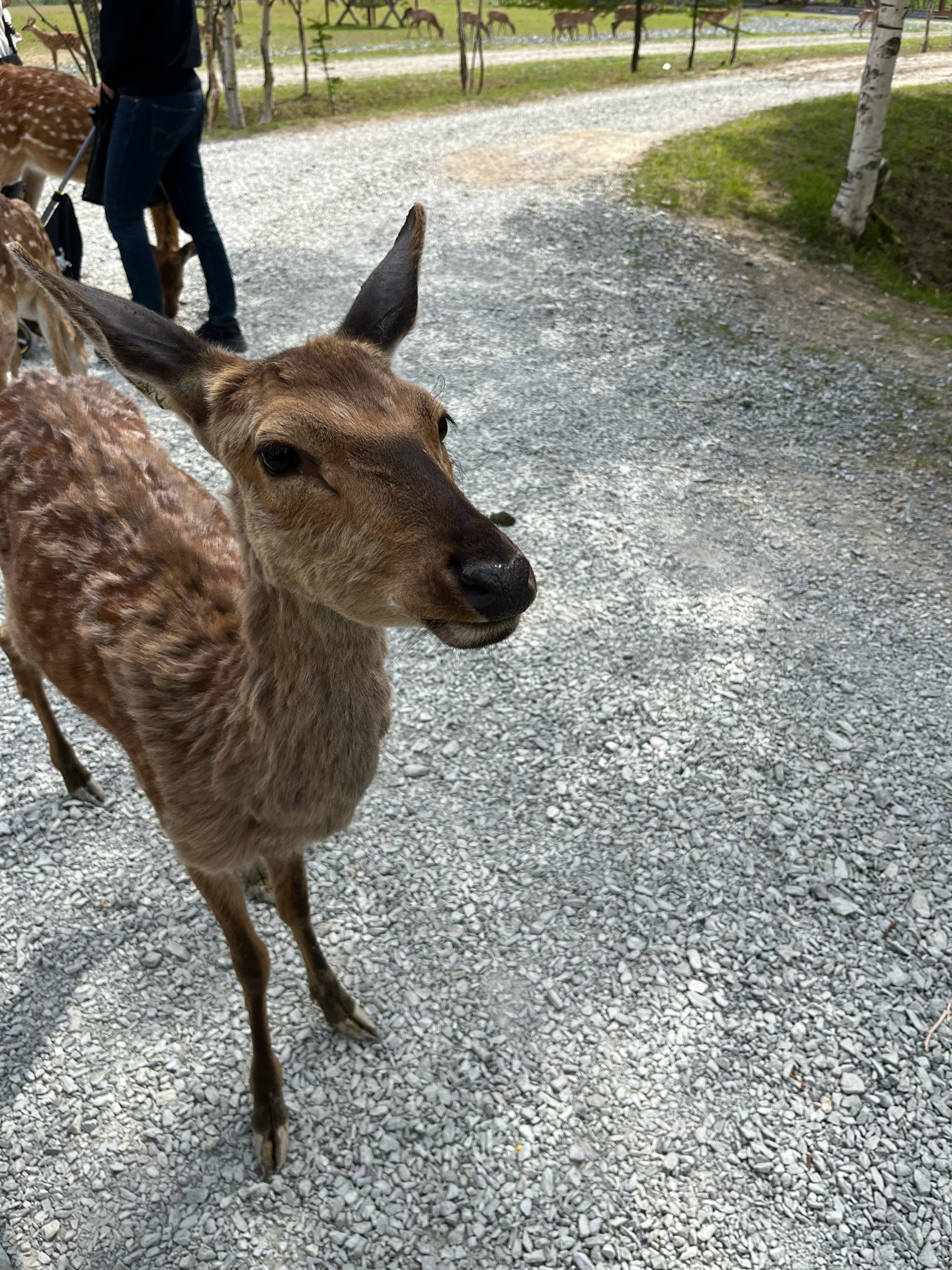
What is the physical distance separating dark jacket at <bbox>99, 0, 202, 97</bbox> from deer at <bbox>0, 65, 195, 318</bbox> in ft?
4.22

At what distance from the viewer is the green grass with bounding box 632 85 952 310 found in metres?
8.24

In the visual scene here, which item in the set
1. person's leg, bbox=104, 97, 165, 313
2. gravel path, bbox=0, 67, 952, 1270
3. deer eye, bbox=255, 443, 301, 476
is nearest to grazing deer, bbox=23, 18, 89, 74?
person's leg, bbox=104, 97, 165, 313

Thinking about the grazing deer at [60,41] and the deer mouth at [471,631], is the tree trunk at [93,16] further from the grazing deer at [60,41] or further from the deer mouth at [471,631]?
the deer mouth at [471,631]

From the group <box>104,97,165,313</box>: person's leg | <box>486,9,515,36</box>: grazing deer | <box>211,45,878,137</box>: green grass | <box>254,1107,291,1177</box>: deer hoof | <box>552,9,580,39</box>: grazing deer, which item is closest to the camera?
<box>254,1107,291,1177</box>: deer hoof

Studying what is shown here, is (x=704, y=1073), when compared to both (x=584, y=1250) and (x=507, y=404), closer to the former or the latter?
(x=584, y=1250)

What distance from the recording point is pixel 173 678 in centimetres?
221

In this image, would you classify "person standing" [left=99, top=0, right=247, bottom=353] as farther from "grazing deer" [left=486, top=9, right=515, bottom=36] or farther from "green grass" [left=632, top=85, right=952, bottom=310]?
"grazing deer" [left=486, top=9, right=515, bottom=36]

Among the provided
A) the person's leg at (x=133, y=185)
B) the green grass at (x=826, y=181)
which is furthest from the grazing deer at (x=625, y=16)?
the person's leg at (x=133, y=185)

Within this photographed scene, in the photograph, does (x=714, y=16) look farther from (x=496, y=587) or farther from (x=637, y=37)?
(x=496, y=587)

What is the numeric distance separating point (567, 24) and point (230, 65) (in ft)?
72.0

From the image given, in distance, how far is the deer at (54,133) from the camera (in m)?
6.36

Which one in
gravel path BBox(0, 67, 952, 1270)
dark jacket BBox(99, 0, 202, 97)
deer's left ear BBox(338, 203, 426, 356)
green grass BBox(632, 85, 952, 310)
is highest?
dark jacket BBox(99, 0, 202, 97)

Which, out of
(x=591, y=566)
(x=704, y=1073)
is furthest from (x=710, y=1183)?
(x=591, y=566)

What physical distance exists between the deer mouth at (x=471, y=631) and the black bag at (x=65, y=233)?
5653 mm
